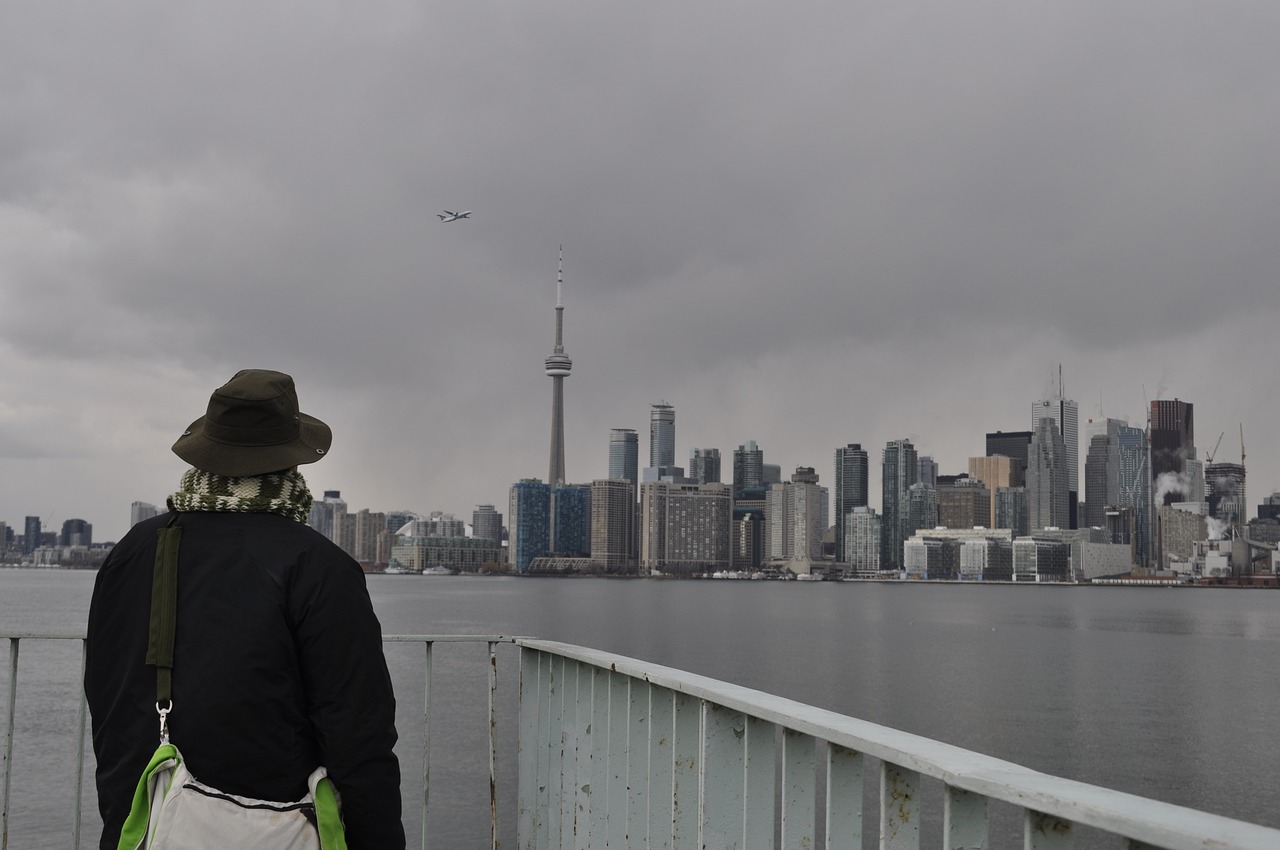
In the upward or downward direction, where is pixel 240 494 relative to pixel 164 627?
upward

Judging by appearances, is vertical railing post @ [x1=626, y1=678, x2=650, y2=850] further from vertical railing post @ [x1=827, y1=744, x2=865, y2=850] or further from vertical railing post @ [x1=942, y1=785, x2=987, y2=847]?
vertical railing post @ [x1=942, y1=785, x2=987, y2=847]

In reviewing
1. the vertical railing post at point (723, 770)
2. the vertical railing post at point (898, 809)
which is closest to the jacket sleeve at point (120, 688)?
the vertical railing post at point (723, 770)

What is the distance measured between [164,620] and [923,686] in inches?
2345

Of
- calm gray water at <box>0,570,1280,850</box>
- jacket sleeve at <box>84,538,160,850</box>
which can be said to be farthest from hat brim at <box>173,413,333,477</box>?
calm gray water at <box>0,570,1280,850</box>

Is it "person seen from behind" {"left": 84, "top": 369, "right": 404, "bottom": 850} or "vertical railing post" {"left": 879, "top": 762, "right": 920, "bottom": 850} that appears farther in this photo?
"person seen from behind" {"left": 84, "top": 369, "right": 404, "bottom": 850}

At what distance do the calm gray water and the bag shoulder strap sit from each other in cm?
431

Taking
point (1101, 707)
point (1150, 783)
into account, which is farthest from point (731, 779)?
point (1101, 707)

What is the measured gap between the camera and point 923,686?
58469mm

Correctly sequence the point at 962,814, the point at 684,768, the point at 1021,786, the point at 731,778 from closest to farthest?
the point at 1021,786 → the point at 962,814 → the point at 731,778 → the point at 684,768

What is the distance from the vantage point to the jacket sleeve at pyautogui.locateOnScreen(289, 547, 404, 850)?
2781 millimetres

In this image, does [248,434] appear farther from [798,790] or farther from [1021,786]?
[1021,786]

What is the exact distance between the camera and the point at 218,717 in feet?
9.09

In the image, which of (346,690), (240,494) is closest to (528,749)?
(346,690)

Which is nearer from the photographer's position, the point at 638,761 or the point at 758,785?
the point at 758,785
